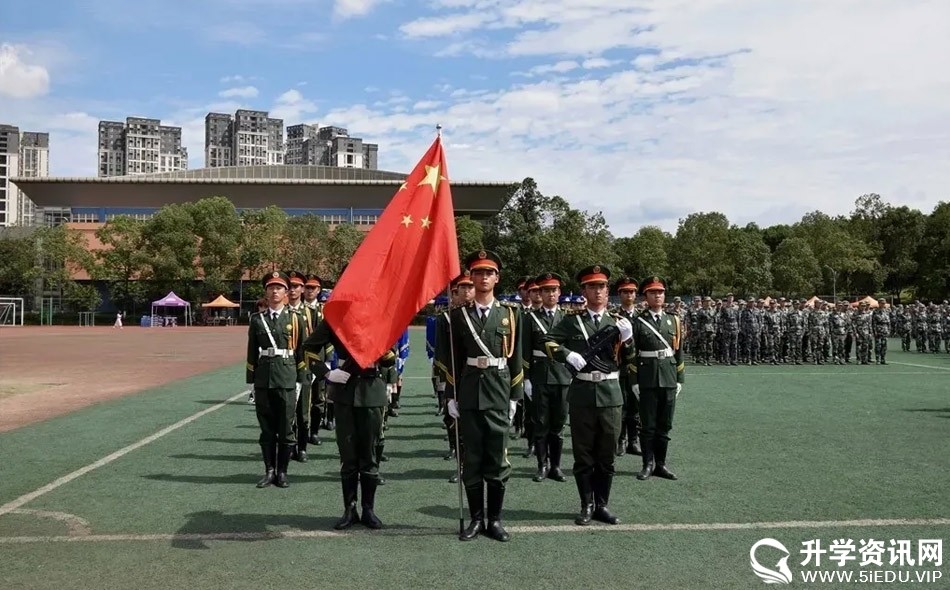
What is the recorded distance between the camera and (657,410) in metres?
8.05

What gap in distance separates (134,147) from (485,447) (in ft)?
581

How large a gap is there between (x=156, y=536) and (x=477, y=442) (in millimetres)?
2564

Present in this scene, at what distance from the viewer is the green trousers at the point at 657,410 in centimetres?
802

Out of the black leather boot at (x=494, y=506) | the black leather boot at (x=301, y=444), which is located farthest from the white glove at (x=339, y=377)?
the black leather boot at (x=301, y=444)

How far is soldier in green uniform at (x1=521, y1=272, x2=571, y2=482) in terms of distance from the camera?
318 inches

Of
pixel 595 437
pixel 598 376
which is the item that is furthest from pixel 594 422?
pixel 598 376

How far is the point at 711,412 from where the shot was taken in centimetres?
1248

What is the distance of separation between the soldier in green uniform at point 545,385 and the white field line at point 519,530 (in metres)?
1.91

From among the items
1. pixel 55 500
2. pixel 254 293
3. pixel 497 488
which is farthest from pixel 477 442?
pixel 254 293

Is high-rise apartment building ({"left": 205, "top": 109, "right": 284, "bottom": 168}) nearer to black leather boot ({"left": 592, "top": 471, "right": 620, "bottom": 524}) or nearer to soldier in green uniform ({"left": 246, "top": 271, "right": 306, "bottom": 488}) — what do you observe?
soldier in green uniform ({"left": 246, "top": 271, "right": 306, "bottom": 488})

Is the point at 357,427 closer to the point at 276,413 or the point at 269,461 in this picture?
the point at 276,413

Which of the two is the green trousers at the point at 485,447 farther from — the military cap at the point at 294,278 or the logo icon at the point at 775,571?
the military cap at the point at 294,278

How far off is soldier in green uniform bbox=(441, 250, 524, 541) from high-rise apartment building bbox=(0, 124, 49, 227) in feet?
488

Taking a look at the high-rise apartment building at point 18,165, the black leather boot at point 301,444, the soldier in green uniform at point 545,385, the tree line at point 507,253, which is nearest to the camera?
the soldier in green uniform at point 545,385
